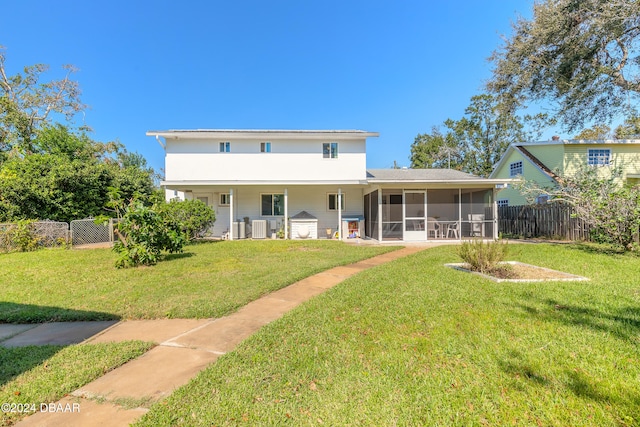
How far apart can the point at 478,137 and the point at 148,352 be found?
3709 centimetres

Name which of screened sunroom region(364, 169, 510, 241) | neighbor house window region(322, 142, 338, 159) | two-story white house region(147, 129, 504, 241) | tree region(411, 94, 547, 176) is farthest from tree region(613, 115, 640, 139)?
neighbor house window region(322, 142, 338, 159)

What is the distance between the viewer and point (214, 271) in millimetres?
6750

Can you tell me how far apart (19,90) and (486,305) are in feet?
106

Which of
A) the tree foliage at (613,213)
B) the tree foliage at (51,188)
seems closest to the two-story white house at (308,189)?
the tree foliage at (51,188)

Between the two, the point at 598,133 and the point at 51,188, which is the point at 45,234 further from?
the point at 598,133

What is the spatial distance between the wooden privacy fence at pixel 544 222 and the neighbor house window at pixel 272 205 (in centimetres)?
1257

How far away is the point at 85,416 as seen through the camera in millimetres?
2006

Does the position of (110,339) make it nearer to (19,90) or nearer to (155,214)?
(155,214)

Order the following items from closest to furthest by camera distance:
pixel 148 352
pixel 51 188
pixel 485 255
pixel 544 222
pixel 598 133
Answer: pixel 148 352 → pixel 485 255 → pixel 544 222 → pixel 51 188 → pixel 598 133

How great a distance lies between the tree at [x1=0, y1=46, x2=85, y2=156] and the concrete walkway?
2429 centimetres

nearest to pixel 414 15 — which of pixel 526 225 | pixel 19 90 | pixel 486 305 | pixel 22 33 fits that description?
pixel 526 225

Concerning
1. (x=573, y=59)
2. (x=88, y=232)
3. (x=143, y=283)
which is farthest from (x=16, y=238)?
(x=573, y=59)

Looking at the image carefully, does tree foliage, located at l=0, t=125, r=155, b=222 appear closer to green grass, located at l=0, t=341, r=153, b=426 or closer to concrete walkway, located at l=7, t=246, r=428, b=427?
concrete walkway, located at l=7, t=246, r=428, b=427

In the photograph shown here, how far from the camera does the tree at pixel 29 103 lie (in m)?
19.6
